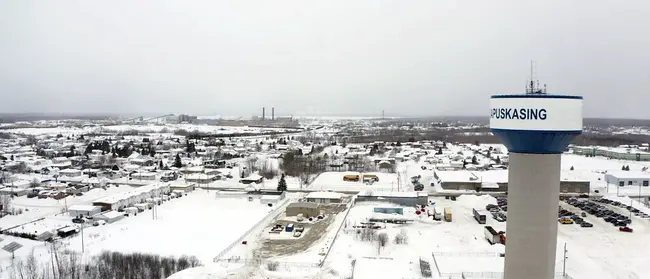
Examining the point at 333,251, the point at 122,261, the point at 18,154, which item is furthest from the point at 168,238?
the point at 18,154

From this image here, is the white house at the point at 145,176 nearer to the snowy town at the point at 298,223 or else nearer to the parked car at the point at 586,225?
the snowy town at the point at 298,223

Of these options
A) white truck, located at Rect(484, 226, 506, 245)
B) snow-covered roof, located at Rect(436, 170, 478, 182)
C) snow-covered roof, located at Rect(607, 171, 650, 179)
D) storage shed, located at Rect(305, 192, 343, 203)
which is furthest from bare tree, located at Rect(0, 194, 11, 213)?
snow-covered roof, located at Rect(607, 171, 650, 179)

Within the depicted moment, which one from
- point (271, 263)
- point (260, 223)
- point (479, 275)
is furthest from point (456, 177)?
point (271, 263)

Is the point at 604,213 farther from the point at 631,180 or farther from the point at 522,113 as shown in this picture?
the point at 522,113

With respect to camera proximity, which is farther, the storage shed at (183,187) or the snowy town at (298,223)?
the storage shed at (183,187)

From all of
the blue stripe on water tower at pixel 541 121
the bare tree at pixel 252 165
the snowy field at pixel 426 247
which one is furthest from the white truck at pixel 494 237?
the bare tree at pixel 252 165

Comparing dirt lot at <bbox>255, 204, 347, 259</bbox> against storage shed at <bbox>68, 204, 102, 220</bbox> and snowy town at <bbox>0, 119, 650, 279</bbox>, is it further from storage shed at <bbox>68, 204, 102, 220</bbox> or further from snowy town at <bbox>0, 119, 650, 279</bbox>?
storage shed at <bbox>68, 204, 102, 220</bbox>

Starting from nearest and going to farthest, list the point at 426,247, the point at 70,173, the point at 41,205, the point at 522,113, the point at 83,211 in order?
the point at 522,113, the point at 426,247, the point at 83,211, the point at 41,205, the point at 70,173
